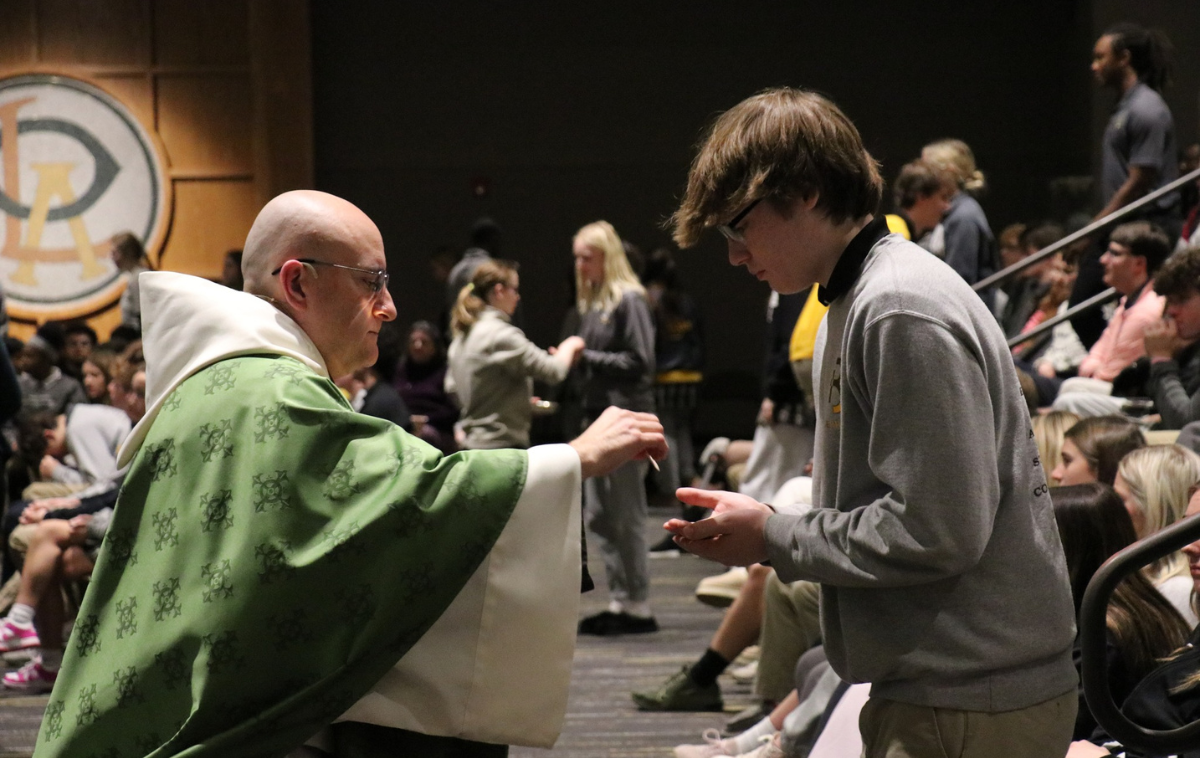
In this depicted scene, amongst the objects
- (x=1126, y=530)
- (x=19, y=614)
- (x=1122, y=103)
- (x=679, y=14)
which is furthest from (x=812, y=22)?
(x=1126, y=530)

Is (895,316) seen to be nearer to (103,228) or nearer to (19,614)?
(19,614)

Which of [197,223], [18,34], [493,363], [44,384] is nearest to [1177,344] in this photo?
[493,363]

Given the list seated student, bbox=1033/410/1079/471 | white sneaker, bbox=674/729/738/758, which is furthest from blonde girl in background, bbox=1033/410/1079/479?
white sneaker, bbox=674/729/738/758

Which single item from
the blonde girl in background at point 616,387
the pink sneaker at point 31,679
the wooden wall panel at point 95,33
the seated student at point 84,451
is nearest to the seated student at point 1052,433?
the blonde girl in background at point 616,387

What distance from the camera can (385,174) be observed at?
434 inches

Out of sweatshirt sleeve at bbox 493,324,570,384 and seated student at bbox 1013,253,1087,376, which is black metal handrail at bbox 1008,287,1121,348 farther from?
sweatshirt sleeve at bbox 493,324,570,384

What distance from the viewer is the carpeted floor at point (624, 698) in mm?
3998

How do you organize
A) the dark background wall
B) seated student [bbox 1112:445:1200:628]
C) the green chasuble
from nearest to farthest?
the green chasuble
seated student [bbox 1112:445:1200:628]
the dark background wall

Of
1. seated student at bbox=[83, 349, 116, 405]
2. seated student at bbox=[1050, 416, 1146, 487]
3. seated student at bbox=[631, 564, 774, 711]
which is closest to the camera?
seated student at bbox=[1050, 416, 1146, 487]

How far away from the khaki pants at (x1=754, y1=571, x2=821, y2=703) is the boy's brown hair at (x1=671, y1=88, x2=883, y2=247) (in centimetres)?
238

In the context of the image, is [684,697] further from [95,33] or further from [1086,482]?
[95,33]

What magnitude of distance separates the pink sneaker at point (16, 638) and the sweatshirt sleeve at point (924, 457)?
4.13 meters

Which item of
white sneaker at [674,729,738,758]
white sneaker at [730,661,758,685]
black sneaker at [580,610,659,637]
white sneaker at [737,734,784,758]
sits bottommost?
black sneaker at [580,610,659,637]

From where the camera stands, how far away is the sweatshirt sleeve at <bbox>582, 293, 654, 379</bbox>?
5.66m
